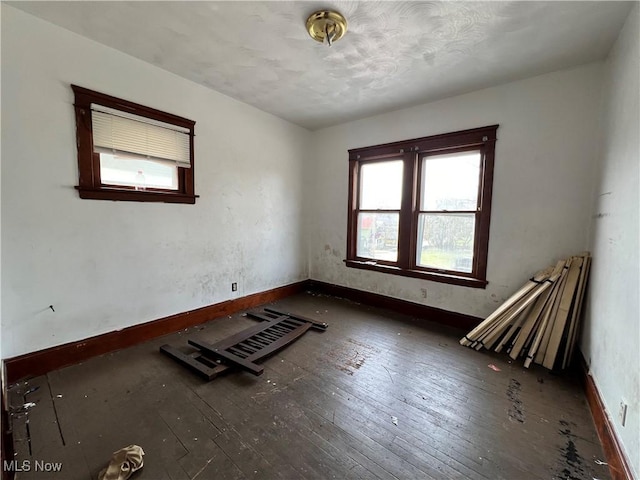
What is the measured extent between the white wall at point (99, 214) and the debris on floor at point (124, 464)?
56.2 inches

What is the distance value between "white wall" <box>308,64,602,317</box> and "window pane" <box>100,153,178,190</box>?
9.24 feet

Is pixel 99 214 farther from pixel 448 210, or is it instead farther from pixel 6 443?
pixel 448 210

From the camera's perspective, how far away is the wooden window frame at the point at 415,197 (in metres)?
A: 2.95

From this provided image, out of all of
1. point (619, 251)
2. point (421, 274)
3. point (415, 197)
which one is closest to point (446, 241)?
point (421, 274)

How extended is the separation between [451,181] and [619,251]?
1788mm

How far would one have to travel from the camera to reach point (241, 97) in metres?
3.25

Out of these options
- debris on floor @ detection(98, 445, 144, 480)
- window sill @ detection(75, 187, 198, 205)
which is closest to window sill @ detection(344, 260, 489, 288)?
window sill @ detection(75, 187, 198, 205)

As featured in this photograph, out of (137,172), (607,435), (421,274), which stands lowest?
(607,435)

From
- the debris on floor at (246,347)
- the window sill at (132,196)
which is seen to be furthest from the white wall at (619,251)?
the window sill at (132,196)

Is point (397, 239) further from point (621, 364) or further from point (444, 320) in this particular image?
point (621, 364)

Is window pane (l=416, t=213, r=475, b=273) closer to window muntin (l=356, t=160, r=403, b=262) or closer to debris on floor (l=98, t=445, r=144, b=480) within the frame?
Answer: window muntin (l=356, t=160, r=403, b=262)

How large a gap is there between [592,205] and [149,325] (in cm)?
438

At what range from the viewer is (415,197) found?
3482mm

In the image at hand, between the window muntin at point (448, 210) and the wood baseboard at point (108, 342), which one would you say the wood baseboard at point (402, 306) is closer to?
the window muntin at point (448, 210)
